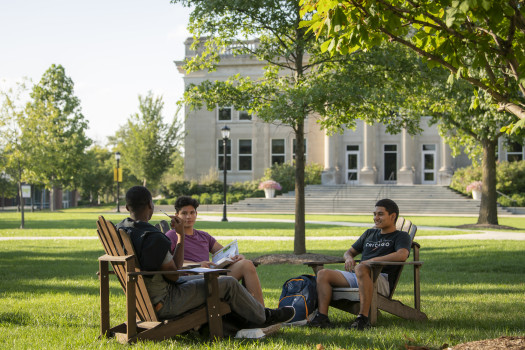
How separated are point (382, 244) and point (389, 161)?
1617 inches

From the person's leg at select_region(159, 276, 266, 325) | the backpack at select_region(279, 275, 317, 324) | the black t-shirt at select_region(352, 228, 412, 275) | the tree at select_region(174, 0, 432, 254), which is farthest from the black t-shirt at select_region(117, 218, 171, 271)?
the tree at select_region(174, 0, 432, 254)

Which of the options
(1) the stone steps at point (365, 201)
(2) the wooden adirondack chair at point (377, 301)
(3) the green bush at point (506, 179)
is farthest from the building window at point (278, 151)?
(2) the wooden adirondack chair at point (377, 301)

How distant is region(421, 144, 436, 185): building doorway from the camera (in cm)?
4644

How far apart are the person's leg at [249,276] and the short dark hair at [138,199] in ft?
4.76

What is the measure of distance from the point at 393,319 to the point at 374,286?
848 millimetres

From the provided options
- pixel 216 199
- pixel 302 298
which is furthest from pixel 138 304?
pixel 216 199

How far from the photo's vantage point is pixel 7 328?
660cm

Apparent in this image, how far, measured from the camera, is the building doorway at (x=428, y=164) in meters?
46.4

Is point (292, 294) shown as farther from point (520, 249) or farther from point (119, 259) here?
point (520, 249)

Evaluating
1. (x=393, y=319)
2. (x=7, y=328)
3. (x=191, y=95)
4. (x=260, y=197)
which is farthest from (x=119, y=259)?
(x=260, y=197)

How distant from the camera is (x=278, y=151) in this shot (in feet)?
162

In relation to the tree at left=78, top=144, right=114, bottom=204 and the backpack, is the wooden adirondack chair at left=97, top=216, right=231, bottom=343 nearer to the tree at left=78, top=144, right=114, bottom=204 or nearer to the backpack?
the backpack

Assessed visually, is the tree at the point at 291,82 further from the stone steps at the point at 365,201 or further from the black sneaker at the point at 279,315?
the stone steps at the point at 365,201

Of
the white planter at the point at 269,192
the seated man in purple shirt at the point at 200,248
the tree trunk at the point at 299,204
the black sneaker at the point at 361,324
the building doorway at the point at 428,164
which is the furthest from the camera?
the building doorway at the point at 428,164
